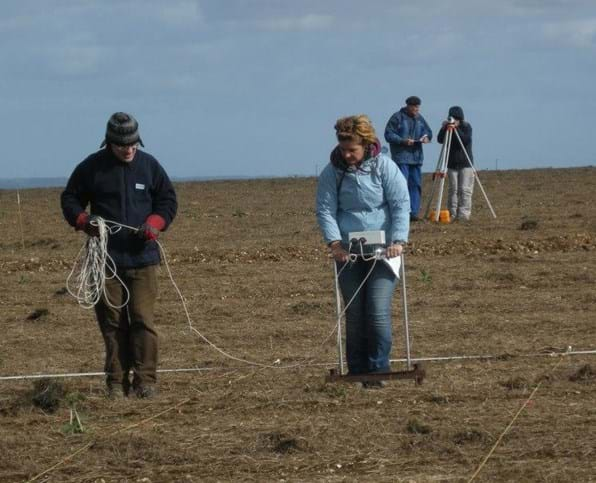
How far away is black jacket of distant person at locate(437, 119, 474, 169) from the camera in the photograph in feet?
69.8

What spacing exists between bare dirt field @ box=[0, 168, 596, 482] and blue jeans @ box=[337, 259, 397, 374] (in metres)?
0.24

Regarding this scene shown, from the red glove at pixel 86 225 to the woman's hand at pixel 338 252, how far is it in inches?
61.2

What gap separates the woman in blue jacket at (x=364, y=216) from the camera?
8.71 metres

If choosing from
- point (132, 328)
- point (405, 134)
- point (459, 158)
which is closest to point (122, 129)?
point (132, 328)

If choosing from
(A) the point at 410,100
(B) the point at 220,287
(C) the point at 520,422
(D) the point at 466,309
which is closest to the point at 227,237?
(A) the point at 410,100

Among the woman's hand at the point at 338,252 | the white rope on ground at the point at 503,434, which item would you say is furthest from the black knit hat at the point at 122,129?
the white rope on ground at the point at 503,434

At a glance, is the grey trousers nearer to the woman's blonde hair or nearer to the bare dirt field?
the bare dirt field

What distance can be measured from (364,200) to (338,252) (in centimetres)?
40

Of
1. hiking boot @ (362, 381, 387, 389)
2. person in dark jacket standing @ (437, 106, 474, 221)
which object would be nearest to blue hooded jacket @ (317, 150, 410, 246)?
hiking boot @ (362, 381, 387, 389)

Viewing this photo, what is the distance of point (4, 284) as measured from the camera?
15922mm

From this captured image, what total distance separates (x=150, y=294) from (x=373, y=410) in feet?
5.73

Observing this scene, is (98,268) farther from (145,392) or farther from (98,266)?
(145,392)

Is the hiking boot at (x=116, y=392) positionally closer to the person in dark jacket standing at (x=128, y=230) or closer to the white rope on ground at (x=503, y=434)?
the person in dark jacket standing at (x=128, y=230)

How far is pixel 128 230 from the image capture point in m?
8.95
